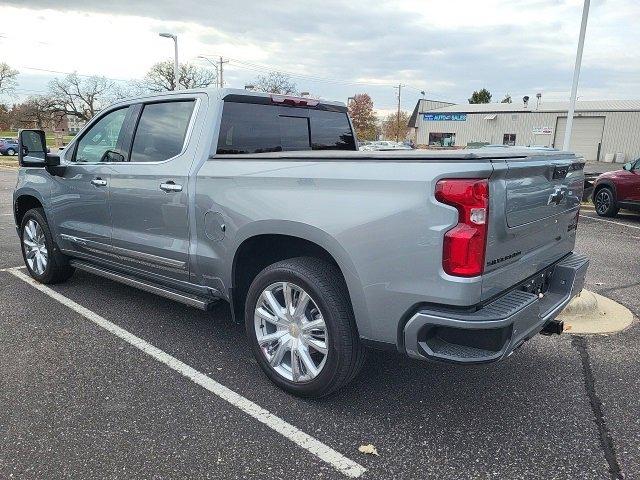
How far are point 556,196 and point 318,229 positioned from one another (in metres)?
1.43

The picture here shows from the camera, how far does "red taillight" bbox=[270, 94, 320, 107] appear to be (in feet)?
13.5

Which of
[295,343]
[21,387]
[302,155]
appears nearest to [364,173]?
[302,155]

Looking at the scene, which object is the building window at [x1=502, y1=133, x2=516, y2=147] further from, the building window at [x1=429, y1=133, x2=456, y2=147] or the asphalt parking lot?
the asphalt parking lot

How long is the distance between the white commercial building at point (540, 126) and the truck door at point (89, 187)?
1625 inches

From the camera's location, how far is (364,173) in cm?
263

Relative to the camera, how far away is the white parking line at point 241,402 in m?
2.57

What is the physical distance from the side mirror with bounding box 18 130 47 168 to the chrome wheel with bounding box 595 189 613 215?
443 inches

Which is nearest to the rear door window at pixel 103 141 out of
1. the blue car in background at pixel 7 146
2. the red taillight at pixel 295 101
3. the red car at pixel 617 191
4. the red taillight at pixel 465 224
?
the red taillight at pixel 295 101

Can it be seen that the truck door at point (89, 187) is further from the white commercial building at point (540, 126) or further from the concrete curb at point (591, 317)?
the white commercial building at point (540, 126)

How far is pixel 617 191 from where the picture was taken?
11.3 meters

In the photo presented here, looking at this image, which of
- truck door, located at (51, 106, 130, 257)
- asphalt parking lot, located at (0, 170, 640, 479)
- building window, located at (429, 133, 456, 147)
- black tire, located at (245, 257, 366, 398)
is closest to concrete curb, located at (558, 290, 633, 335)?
asphalt parking lot, located at (0, 170, 640, 479)

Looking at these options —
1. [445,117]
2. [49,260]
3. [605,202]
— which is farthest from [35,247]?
[445,117]

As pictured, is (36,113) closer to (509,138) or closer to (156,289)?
(509,138)

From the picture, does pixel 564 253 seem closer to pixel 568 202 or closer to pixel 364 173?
pixel 568 202
